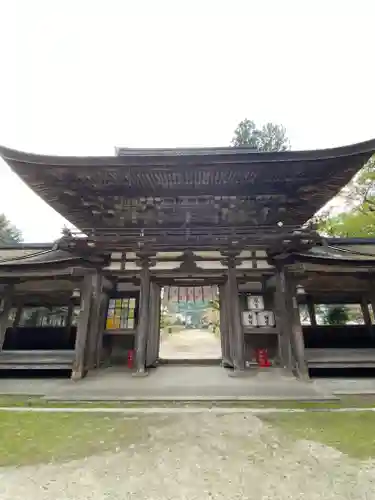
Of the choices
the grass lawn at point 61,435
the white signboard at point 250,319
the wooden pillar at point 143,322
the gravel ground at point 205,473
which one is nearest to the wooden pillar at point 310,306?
the white signboard at point 250,319

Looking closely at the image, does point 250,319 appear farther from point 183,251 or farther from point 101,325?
point 101,325

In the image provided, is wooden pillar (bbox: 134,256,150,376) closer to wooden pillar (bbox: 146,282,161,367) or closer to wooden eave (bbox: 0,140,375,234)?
wooden pillar (bbox: 146,282,161,367)

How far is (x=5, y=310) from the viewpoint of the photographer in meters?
7.27

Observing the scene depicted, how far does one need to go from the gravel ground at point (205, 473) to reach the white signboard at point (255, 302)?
399 centimetres

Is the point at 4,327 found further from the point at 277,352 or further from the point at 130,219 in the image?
the point at 277,352

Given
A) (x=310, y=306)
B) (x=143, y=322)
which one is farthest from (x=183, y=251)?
(x=310, y=306)

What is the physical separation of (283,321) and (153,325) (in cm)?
344

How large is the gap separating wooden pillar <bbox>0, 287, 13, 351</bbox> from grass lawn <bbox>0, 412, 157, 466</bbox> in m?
3.54

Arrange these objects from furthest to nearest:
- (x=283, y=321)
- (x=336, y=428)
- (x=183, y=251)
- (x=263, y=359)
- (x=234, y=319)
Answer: (x=263, y=359), (x=183, y=251), (x=283, y=321), (x=234, y=319), (x=336, y=428)

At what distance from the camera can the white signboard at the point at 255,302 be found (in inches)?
285

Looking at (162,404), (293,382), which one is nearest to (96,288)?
(162,404)

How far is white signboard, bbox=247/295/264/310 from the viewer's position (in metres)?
7.24

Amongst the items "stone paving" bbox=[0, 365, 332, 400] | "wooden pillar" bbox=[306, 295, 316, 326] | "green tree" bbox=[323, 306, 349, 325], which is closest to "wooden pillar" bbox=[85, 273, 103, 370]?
"stone paving" bbox=[0, 365, 332, 400]

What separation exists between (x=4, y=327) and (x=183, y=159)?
21.2 feet
